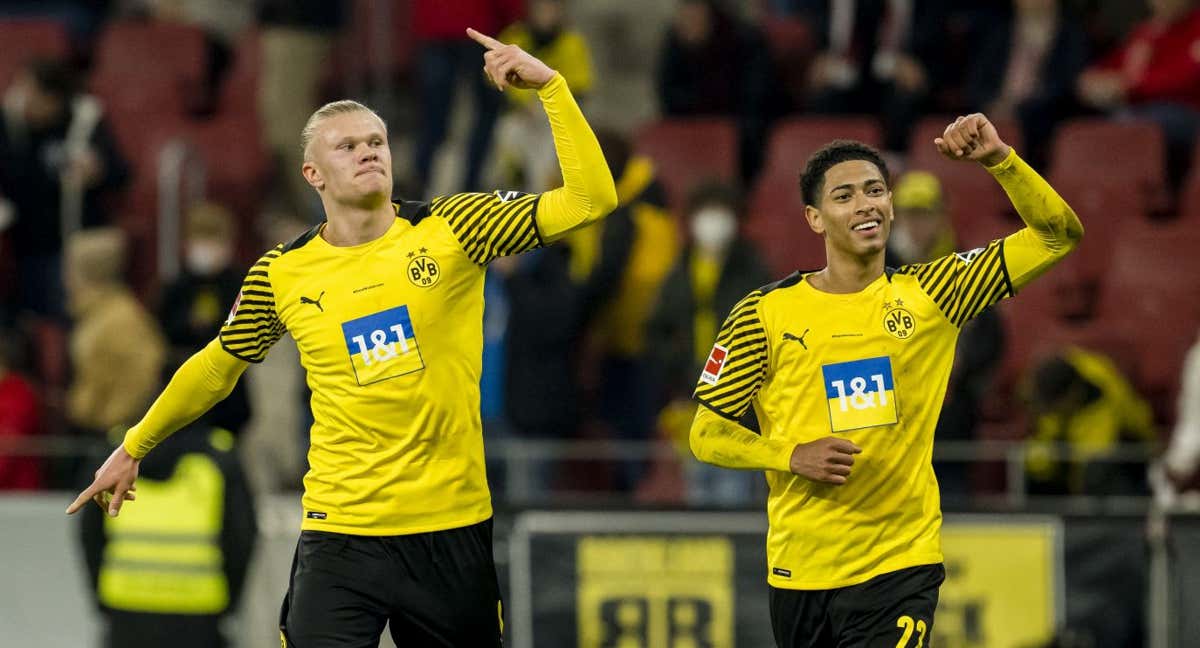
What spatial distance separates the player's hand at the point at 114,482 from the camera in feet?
21.7

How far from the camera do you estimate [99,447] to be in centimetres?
1096

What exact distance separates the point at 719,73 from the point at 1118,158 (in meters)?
2.48

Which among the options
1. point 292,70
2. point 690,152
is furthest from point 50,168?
point 690,152

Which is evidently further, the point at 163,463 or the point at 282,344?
the point at 282,344

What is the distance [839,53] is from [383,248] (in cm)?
662

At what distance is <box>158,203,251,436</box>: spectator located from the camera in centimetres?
1127

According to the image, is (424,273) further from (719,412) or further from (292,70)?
(292,70)

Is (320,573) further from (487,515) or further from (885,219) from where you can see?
(885,219)

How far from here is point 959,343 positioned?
33.5 feet

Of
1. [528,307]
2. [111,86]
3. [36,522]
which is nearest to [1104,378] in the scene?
[528,307]

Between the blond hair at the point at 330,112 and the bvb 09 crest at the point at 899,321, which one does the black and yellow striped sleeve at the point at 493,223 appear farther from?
the bvb 09 crest at the point at 899,321

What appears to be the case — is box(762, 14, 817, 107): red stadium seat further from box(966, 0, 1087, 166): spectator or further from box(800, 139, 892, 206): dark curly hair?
box(800, 139, 892, 206): dark curly hair

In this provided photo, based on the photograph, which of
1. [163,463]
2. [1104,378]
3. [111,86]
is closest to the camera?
[163,463]

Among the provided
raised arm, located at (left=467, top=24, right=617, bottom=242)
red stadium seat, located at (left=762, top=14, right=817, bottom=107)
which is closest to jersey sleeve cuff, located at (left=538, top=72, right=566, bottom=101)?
raised arm, located at (left=467, top=24, right=617, bottom=242)
